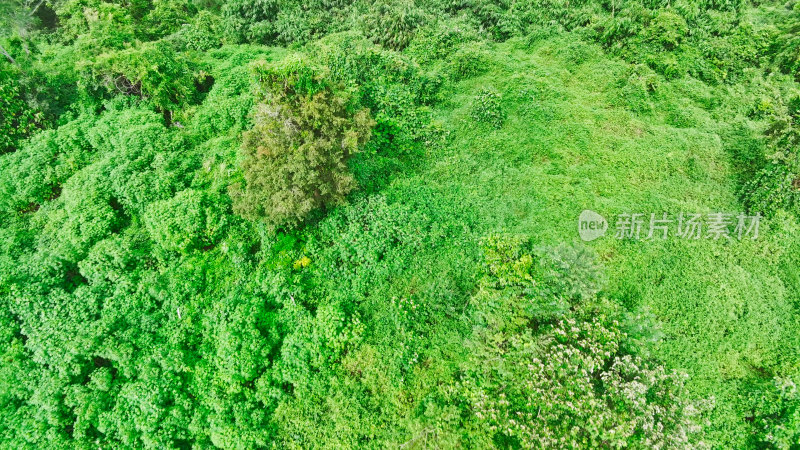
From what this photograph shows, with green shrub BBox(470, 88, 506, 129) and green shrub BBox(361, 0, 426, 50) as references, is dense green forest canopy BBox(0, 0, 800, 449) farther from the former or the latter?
green shrub BBox(361, 0, 426, 50)

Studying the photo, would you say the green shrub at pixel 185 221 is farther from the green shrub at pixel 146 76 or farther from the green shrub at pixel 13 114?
the green shrub at pixel 13 114

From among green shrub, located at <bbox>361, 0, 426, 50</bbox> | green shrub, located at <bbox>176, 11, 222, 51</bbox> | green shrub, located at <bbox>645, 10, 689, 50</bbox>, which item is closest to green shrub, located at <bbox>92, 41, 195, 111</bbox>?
green shrub, located at <bbox>176, 11, 222, 51</bbox>

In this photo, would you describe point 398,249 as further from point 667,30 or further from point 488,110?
point 667,30

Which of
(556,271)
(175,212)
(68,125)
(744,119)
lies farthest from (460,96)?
(68,125)

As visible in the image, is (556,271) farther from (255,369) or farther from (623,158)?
(255,369)

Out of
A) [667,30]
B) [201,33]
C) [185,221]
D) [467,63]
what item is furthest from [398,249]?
[201,33]

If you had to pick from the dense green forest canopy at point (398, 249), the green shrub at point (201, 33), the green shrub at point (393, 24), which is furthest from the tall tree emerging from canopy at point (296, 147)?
the green shrub at point (201, 33)
